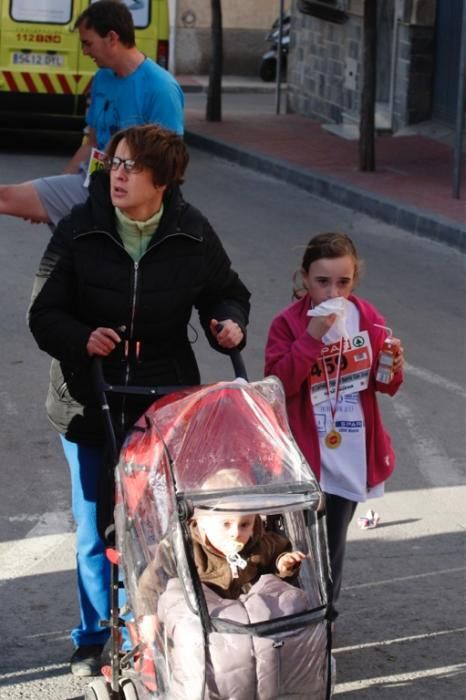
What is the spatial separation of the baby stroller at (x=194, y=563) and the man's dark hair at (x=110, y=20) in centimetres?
312

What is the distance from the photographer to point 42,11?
52.5 ft

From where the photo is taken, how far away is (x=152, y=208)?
14.5 feet

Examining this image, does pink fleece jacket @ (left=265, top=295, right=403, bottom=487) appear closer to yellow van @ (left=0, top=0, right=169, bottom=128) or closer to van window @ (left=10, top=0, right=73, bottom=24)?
yellow van @ (left=0, top=0, right=169, bottom=128)

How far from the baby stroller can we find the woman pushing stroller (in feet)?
1.20

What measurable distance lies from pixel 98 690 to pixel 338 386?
1.27 metres

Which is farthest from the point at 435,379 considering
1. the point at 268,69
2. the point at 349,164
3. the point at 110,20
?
the point at 268,69

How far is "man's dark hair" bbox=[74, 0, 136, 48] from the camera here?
676 centimetres

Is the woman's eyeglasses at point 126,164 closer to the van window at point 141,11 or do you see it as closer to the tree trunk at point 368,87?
the tree trunk at point 368,87

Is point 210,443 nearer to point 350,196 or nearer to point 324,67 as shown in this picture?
point 350,196

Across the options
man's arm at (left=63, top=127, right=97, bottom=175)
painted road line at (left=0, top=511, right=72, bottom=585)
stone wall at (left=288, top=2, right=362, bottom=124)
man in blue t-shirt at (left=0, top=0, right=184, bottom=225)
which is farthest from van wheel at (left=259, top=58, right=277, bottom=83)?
painted road line at (left=0, top=511, right=72, bottom=585)

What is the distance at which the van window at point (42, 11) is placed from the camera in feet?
52.3

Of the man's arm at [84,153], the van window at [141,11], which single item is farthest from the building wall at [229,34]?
the man's arm at [84,153]

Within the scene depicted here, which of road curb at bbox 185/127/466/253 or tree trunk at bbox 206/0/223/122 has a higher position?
tree trunk at bbox 206/0/223/122

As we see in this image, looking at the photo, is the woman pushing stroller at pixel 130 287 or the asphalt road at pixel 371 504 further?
the asphalt road at pixel 371 504
